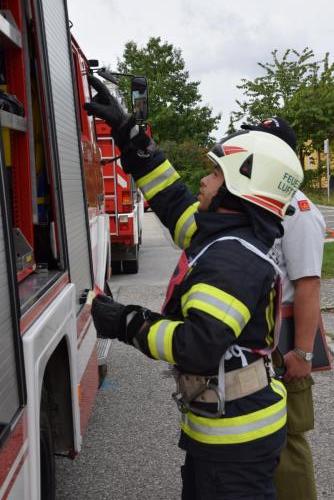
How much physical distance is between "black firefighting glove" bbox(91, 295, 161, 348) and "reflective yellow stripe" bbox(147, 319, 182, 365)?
0.05 m

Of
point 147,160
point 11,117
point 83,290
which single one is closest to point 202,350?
point 147,160

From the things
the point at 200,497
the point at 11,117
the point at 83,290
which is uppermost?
the point at 11,117

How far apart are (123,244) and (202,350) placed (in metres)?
8.06

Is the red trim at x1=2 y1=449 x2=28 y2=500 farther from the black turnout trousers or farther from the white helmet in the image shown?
the white helmet

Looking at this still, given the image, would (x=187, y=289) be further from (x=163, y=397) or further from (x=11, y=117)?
(x=163, y=397)

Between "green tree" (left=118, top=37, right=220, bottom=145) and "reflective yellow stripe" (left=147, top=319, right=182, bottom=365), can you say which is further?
"green tree" (left=118, top=37, right=220, bottom=145)

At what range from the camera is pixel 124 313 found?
2000mm

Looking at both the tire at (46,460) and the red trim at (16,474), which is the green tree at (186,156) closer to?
the tire at (46,460)

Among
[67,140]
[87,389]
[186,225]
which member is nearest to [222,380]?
[186,225]

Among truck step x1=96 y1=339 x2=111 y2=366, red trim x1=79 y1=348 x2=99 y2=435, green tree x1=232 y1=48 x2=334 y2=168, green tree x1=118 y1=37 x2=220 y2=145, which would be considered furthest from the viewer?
green tree x1=118 y1=37 x2=220 y2=145

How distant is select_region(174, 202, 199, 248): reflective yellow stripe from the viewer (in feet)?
8.25

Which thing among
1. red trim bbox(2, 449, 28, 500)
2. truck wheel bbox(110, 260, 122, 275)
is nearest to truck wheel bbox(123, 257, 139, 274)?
truck wheel bbox(110, 260, 122, 275)

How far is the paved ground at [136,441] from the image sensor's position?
3334 mm

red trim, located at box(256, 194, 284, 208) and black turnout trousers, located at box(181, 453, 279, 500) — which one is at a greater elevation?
red trim, located at box(256, 194, 284, 208)
